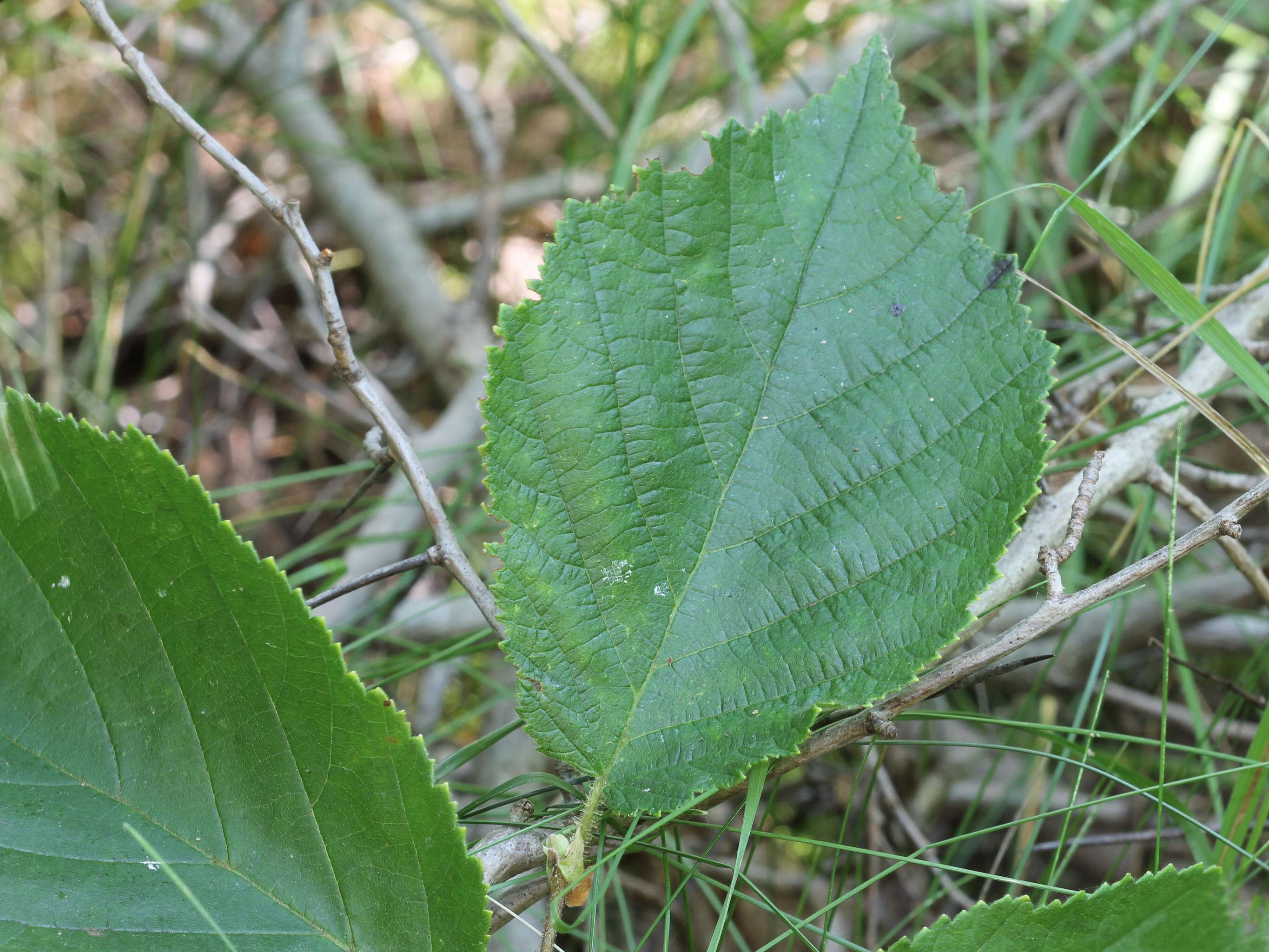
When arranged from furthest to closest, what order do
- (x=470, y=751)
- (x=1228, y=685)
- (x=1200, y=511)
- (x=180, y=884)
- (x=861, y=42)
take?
(x=861, y=42)
(x=1228, y=685)
(x=1200, y=511)
(x=470, y=751)
(x=180, y=884)

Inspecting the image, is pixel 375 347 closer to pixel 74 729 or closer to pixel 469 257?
pixel 469 257

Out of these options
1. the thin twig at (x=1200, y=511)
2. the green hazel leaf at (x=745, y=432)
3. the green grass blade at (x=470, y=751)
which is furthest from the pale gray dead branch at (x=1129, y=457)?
the green grass blade at (x=470, y=751)

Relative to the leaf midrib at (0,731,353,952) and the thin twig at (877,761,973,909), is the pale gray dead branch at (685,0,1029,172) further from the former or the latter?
the leaf midrib at (0,731,353,952)

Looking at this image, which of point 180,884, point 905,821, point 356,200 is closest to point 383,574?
point 180,884

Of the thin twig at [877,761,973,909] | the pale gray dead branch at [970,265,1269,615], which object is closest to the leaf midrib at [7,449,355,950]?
the pale gray dead branch at [970,265,1269,615]

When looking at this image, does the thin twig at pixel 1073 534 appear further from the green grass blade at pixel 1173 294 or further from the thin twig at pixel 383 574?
the thin twig at pixel 383 574

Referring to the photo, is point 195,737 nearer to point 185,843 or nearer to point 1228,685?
point 185,843
